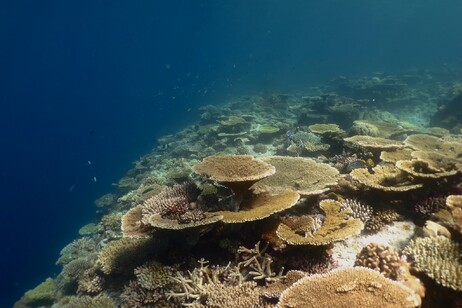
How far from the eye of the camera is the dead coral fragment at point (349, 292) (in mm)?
3020

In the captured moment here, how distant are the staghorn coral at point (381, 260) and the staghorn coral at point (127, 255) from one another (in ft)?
12.8

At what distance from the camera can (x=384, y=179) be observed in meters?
5.94

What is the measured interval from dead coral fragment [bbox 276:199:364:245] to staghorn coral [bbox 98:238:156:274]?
9.47 ft

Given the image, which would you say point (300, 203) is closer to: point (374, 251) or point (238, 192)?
point (238, 192)

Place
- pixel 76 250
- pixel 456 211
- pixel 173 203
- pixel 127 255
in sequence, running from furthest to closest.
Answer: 1. pixel 76 250
2. pixel 127 255
3. pixel 173 203
4. pixel 456 211

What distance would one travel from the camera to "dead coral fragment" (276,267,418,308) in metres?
3.02

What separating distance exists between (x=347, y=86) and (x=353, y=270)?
97.8 feet

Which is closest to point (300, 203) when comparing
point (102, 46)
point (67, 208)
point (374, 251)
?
point (374, 251)

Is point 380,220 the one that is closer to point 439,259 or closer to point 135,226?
point 439,259

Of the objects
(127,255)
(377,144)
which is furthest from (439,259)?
(127,255)

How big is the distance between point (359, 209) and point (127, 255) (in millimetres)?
4892

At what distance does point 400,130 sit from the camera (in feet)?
42.2

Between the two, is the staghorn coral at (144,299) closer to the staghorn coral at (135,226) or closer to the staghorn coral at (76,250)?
the staghorn coral at (135,226)

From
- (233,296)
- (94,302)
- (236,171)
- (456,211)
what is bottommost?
(94,302)
